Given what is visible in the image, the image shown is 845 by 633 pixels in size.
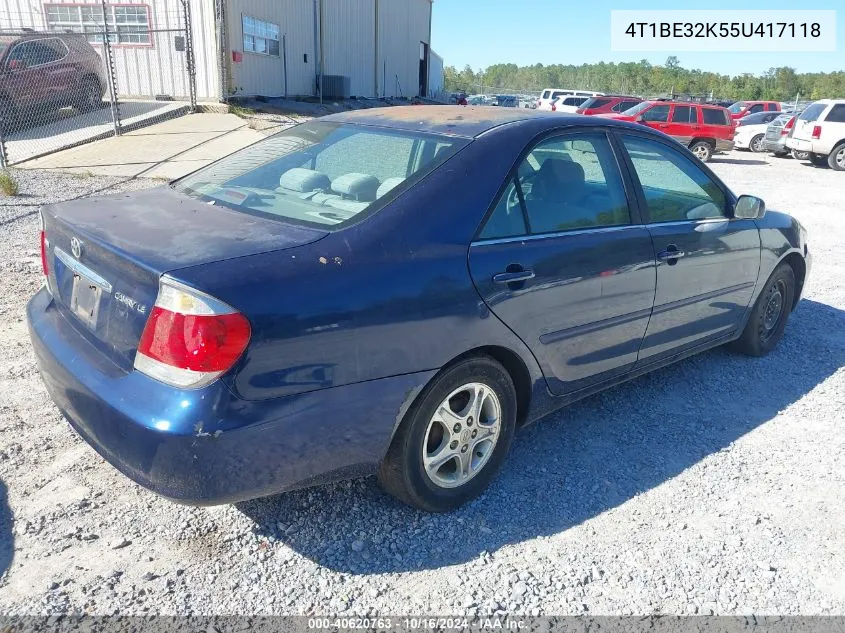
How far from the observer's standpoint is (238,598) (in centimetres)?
249

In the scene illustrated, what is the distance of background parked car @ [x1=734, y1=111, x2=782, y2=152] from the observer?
22.6 m

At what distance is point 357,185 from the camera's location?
3033mm

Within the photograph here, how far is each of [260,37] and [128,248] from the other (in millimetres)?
17738

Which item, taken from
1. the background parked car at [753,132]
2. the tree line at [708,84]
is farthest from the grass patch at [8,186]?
the tree line at [708,84]

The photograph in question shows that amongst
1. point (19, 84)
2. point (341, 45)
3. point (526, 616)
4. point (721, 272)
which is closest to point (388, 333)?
point (526, 616)

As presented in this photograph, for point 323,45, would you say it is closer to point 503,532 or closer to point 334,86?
point 334,86

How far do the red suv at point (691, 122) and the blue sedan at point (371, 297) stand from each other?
1621 cm

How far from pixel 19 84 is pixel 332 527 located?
42.0 feet

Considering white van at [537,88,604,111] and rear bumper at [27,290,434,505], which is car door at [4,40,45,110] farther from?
white van at [537,88,604,111]

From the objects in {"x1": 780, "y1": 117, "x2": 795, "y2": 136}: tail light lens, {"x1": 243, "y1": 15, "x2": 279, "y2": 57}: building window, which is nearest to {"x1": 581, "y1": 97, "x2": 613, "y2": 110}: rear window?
{"x1": 780, "y1": 117, "x2": 795, "y2": 136}: tail light lens

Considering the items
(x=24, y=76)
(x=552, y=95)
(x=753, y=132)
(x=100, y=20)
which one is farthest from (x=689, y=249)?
(x=552, y=95)

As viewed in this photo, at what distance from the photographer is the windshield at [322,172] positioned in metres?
2.90

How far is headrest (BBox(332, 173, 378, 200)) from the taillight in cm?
92

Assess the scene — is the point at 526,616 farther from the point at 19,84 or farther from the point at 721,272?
the point at 19,84
